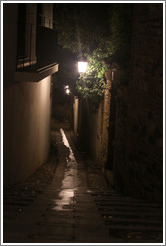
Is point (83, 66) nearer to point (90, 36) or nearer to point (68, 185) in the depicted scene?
point (90, 36)

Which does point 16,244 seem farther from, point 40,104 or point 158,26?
point 40,104

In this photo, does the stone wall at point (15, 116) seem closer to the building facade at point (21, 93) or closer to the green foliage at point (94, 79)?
the building facade at point (21, 93)

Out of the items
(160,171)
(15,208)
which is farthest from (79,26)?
(15,208)

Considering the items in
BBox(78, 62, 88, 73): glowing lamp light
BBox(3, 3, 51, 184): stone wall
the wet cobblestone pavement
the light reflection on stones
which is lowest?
the light reflection on stones

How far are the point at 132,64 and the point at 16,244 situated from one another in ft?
18.1

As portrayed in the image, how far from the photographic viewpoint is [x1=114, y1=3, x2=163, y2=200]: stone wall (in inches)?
248

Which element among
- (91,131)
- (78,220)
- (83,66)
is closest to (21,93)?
(83,66)

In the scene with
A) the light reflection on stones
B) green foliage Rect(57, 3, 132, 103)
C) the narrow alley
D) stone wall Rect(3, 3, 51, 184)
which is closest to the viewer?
the narrow alley

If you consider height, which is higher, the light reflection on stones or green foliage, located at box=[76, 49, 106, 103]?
green foliage, located at box=[76, 49, 106, 103]

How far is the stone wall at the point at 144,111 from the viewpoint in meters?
6.30

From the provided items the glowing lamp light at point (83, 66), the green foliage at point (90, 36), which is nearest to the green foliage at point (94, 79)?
the green foliage at point (90, 36)

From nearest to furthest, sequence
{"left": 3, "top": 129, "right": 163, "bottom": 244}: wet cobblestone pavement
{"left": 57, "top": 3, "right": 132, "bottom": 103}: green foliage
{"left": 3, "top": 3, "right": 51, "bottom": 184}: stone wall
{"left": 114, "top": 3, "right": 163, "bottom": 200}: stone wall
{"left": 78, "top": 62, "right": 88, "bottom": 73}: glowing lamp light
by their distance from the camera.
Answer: {"left": 3, "top": 129, "right": 163, "bottom": 244}: wet cobblestone pavement < {"left": 114, "top": 3, "right": 163, "bottom": 200}: stone wall < {"left": 3, "top": 3, "right": 51, "bottom": 184}: stone wall < {"left": 78, "top": 62, "right": 88, "bottom": 73}: glowing lamp light < {"left": 57, "top": 3, "right": 132, "bottom": 103}: green foliage

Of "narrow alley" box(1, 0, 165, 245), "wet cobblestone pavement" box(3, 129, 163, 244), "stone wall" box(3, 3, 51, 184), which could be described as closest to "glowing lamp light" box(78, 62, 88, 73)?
"narrow alley" box(1, 0, 165, 245)

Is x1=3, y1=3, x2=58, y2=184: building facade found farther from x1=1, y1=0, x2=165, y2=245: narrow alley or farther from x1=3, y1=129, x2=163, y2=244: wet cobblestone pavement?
x1=3, y1=129, x2=163, y2=244: wet cobblestone pavement
